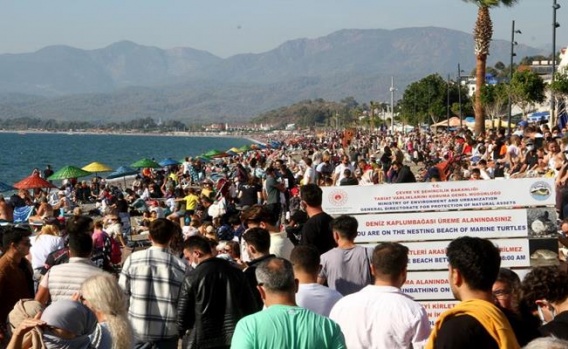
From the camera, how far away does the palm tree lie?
35.8m

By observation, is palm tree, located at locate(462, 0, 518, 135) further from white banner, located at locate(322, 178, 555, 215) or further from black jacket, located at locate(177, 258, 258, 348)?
black jacket, located at locate(177, 258, 258, 348)

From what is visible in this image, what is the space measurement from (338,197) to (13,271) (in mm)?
3037

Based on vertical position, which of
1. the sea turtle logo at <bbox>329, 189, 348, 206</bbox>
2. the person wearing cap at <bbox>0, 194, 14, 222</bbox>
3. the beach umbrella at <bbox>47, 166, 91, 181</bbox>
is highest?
the sea turtle logo at <bbox>329, 189, 348, 206</bbox>

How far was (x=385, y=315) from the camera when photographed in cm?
499

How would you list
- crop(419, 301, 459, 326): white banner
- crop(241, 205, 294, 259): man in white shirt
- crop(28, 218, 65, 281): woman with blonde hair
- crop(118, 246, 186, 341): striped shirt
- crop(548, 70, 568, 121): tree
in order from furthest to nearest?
crop(548, 70, 568, 121): tree
crop(28, 218, 65, 281): woman with blonde hair
crop(241, 205, 294, 259): man in white shirt
crop(419, 301, 459, 326): white banner
crop(118, 246, 186, 341): striped shirt

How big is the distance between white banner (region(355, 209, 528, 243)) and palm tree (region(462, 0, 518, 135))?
28269 mm

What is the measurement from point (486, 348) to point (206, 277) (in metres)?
2.53

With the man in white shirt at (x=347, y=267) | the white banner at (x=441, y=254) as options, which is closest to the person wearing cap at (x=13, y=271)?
the man in white shirt at (x=347, y=267)

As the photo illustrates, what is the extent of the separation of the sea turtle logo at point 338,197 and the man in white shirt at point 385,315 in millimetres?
3122

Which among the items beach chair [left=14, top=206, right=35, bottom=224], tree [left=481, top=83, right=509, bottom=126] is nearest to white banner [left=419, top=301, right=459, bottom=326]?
beach chair [left=14, top=206, right=35, bottom=224]

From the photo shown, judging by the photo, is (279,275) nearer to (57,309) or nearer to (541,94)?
(57,309)

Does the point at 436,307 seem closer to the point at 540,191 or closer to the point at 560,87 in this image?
the point at 540,191

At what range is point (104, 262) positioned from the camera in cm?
897

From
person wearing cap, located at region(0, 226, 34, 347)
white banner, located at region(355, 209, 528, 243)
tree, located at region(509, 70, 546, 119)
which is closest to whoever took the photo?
person wearing cap, located at region(0, 226, 34, 347)
